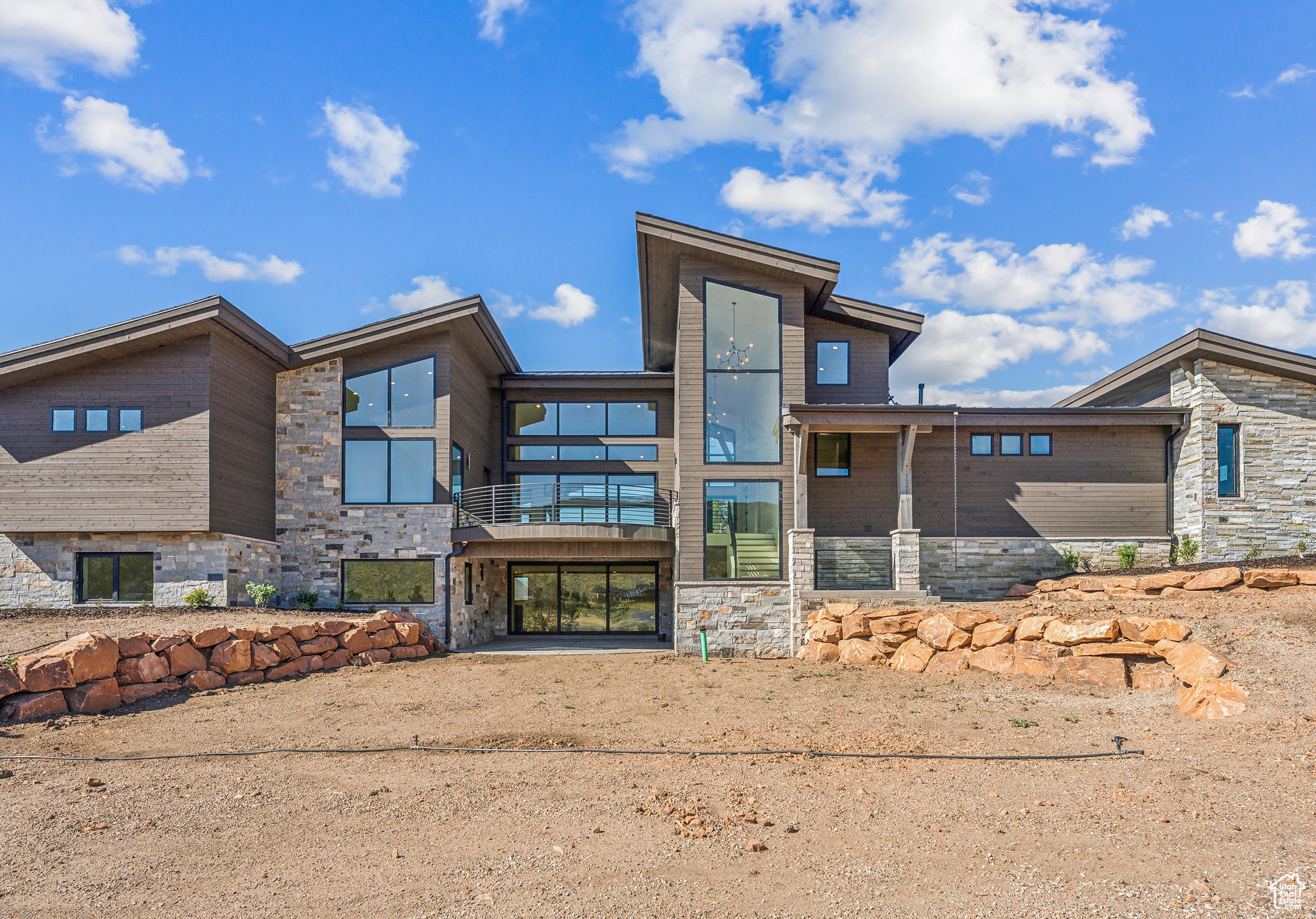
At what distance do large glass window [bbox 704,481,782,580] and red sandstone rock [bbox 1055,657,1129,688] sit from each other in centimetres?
629

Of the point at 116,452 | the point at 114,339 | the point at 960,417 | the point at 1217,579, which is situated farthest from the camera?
the point at 960,417

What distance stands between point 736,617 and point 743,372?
5.08 metres

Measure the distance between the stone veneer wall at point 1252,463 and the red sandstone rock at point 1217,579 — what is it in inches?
178

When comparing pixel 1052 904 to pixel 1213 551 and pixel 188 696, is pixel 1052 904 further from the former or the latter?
pixel 1213 551

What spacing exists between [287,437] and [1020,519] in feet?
53.9

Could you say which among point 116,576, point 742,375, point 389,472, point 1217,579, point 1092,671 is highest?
point 742,375

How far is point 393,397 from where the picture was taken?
1798 cm

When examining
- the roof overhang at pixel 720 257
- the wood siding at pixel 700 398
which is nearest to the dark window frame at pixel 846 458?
the wood siding at pixel 700 398

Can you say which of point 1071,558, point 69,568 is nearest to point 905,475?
point 1071,558

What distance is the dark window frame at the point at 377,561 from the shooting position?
57.6 ft

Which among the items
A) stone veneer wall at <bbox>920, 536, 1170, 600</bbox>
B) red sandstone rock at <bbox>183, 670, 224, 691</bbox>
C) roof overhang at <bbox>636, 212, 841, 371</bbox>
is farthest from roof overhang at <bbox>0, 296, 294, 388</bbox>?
stone veneer wall at <bbox>920, 536, 1170, 600</bbox>

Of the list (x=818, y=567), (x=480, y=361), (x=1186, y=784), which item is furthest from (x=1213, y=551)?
(x=480, y=361)

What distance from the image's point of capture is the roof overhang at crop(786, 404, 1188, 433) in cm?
1598

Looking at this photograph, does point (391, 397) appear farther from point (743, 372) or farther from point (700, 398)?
point (743, 372)
